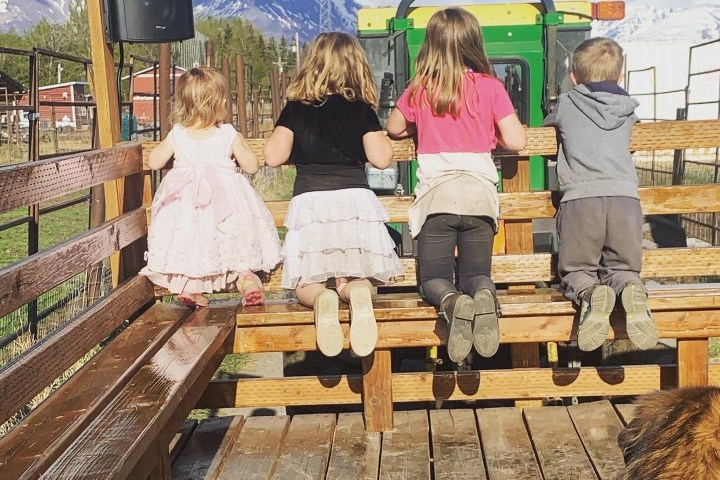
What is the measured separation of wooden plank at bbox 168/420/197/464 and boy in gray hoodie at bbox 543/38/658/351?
1.86m

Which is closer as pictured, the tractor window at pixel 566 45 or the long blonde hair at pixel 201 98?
the long blonde hair at pixel 201 98

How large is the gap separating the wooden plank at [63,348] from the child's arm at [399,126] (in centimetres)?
140

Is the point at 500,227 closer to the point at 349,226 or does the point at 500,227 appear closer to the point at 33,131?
the point at 349,226

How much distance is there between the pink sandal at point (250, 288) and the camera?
183 inches

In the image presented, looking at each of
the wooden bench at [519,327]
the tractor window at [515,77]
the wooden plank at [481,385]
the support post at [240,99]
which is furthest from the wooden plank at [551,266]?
the support post at [240,99]

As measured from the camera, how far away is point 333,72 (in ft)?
15.1

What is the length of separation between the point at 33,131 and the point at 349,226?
3398 millimetres

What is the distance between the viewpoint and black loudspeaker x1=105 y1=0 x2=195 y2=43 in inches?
203

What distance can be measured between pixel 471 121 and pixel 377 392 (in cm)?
131

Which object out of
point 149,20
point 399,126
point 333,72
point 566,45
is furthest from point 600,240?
point 566,45

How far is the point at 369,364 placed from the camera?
4.55 meters

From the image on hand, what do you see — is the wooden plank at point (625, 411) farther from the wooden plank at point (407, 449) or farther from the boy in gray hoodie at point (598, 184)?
the wooden plank at point (407, 449)

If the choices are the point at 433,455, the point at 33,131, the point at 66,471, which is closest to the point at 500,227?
the point at 433,455

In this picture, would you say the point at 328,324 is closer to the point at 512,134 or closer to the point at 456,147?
the point at 456,147
